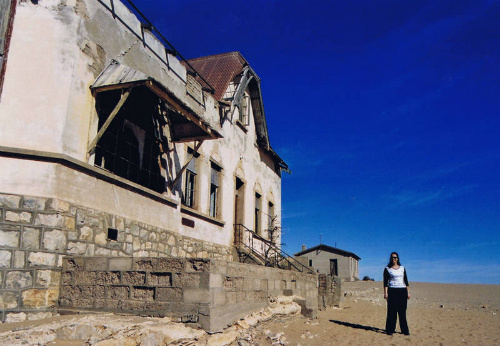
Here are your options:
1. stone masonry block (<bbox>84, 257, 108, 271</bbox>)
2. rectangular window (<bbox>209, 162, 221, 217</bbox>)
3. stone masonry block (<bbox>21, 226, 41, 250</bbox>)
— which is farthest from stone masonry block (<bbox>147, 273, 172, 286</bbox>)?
rectangular window (<bbox>209, 162, 221, 217</bbox>)

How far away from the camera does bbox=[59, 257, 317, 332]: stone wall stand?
241 inches

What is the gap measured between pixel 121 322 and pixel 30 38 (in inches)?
212

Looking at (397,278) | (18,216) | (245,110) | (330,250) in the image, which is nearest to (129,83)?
(18,216)

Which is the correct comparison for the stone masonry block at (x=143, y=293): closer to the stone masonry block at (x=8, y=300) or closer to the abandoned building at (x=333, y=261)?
the stone masonry block at (x=8, y=300)

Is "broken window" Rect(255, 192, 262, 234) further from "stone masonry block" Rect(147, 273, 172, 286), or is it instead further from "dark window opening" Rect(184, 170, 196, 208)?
"stone masonry block" Rect(147, 273, 172, 286)

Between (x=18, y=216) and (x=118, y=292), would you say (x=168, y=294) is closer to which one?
(x=118, y=292)

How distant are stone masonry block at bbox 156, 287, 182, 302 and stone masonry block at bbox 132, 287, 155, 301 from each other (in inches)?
4.8

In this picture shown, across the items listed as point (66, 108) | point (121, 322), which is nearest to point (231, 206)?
point (66, 108)

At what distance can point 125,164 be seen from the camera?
31.4ft

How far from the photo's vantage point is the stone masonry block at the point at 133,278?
6.50m

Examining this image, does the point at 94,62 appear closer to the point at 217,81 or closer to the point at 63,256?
the point at 63,256

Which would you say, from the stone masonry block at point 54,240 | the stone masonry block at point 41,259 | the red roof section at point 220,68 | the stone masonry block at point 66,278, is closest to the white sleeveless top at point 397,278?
the stone masonry block at point 66,278

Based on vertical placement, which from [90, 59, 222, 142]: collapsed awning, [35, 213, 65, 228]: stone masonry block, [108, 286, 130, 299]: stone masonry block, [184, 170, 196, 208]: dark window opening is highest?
[90, 59, 222, 142]: collapsed awning

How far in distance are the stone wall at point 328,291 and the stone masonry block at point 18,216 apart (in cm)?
1239
